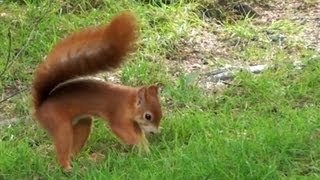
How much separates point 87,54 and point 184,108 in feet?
3.53

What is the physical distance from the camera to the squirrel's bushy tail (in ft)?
14.3

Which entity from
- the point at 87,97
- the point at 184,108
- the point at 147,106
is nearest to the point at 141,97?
the point at 147,106

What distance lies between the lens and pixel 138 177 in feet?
13.9

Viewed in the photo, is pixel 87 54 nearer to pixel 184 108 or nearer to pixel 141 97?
pixel 141 97

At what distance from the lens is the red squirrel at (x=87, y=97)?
4.43 metres

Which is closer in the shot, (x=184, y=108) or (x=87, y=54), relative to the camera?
(x=87, y=54)

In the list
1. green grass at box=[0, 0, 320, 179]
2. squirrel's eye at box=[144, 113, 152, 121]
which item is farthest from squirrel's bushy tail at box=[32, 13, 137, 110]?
green grass at box=[0, 0, 320, 179]

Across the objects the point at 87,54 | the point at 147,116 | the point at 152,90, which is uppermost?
the point at 87,54

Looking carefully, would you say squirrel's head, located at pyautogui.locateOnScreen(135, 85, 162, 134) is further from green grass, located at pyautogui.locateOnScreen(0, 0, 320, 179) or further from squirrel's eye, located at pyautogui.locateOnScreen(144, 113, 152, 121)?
green grass, located at pyautogui.locateOnScreen(0, 0, 320, 179)

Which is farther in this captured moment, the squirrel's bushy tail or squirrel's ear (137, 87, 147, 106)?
squirrel's ear (137, 87, 147, 106)

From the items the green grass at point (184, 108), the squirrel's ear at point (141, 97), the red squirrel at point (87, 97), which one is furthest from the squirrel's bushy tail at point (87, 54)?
the green grass at point (184, 108)

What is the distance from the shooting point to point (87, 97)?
4508mm

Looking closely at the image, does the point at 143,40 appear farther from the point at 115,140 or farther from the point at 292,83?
the point at 115,140

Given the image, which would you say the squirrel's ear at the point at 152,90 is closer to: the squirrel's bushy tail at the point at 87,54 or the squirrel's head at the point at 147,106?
the squirrel's head at the point at 147,106
